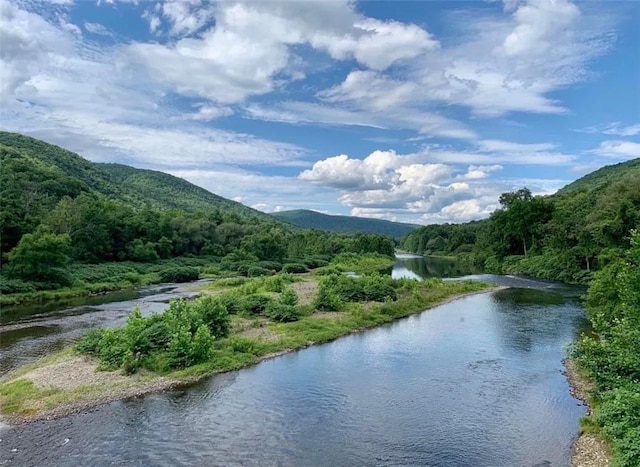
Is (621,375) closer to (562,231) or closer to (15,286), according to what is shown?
(15,286)

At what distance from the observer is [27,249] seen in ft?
177

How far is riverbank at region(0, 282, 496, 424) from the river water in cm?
102

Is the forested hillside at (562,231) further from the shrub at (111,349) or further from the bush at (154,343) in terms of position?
the shrub at (111,349)

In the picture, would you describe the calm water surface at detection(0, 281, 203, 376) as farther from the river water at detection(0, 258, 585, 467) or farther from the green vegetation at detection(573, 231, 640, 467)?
the green vegetation at detection(573, 231, 640, 467)

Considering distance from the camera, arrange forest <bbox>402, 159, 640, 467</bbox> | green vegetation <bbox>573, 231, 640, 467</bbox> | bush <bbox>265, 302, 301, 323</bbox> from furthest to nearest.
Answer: bush <bbox>265, 302, 301, 323</bbox> → forest <bbox>402, 159, 640, 467</bbox> → green vegetation <bbox>573, 231, 640, 467</bbox>

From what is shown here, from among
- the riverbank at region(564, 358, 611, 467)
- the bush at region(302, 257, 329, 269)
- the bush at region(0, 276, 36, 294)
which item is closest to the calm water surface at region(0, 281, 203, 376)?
the bush at region(0, 276, 36, 294)

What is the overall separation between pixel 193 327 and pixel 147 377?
5.44 meters

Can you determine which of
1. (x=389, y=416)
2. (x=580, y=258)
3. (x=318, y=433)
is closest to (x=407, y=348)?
(x=389, y=416)

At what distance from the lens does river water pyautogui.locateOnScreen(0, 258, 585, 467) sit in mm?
16812

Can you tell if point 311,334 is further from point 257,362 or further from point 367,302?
point 367,302

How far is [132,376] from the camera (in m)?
24.6

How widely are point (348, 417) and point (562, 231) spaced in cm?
7100

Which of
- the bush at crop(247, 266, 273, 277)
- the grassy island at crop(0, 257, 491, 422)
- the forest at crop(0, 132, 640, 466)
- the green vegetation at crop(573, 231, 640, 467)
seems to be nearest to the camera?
the green vegetation at crop(573, 231, 640, 467)

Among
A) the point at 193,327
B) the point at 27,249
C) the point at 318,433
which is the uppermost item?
the point at 27,249
